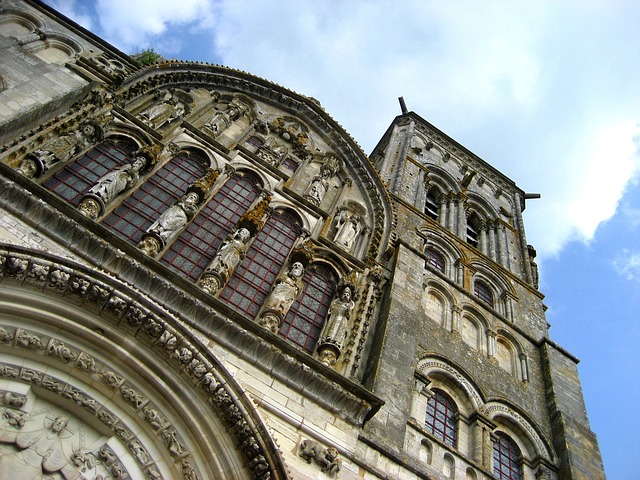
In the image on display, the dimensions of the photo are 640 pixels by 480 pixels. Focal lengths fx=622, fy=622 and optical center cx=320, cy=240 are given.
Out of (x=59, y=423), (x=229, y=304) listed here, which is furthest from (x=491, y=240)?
(x=59, y=423)

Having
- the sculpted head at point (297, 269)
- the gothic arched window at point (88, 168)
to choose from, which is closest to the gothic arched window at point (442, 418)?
the sculpted head at point (297, 269)

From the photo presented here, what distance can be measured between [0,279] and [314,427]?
4656mm

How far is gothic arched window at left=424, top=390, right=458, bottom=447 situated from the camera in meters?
11.9

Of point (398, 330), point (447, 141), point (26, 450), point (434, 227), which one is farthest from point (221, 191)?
point (447, 141)

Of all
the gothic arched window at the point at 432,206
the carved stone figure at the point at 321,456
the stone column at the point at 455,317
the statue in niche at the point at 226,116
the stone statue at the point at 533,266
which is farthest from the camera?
the gothic arched window at the point at 432,206

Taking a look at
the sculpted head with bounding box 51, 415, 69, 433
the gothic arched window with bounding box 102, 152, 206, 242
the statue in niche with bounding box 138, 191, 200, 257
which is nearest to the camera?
the sculpted head with bounding box 51, 415, 69, 433

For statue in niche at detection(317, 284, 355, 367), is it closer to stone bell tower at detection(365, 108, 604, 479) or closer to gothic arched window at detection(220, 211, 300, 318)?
stone bell tower at detection(365, 108, 604, 479)

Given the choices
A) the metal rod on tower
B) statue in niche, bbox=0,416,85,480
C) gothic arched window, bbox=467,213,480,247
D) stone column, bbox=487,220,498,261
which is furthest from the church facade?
the metal rod on tower

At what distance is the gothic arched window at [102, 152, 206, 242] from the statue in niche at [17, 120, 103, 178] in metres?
1.29

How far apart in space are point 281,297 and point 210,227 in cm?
226

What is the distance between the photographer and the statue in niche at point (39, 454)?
7082 millimetres

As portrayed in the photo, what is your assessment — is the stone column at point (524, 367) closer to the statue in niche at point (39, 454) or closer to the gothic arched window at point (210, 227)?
the gothic arched window at point (210, 227)

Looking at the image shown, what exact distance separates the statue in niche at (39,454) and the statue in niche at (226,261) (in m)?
3.19

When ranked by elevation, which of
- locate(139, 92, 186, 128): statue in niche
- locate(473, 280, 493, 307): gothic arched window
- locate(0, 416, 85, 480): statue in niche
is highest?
locate(473, 280, 493, 307): gothic arched window
